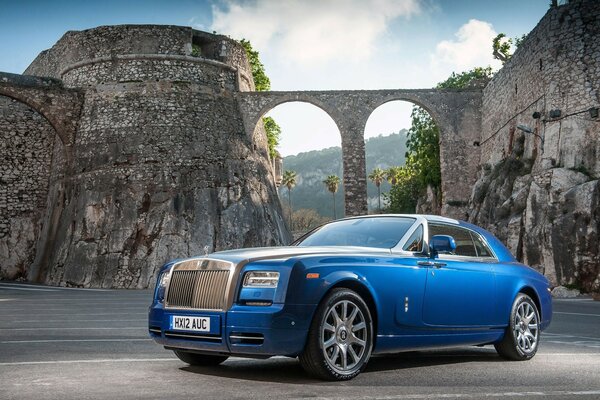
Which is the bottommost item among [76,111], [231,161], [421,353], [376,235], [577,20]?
[421,353]

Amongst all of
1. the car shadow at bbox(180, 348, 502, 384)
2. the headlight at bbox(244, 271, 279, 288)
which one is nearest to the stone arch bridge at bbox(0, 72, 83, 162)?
the car shadow at bbox(180, 348, 502, 384)

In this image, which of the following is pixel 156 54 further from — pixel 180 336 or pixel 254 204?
pixel 180 336

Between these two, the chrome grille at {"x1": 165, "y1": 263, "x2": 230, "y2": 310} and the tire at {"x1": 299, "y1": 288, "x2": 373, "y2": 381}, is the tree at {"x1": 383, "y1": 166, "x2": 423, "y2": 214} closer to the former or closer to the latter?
the chrome grille at {"x1": 165, "y1": 263, "x2": 230, "y2": 310}

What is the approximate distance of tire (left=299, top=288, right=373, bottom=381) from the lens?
5.79m

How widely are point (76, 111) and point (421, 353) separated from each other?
31.7 metres

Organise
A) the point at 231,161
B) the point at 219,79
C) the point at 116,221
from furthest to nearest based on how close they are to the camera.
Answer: the point at 219,79 → the point at 231,161 → the point at 116,221

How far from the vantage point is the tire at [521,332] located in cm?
770

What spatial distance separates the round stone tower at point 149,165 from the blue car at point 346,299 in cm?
2593

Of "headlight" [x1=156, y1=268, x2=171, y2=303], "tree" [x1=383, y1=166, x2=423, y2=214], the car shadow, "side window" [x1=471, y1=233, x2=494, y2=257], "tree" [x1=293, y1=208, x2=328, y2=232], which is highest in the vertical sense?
"tree" [x1=383, y1=166, x2=423, y2=214]

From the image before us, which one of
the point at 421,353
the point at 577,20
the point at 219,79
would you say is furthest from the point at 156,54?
the point at 421,353

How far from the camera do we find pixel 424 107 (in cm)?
3684

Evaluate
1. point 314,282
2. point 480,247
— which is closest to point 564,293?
point 480,247

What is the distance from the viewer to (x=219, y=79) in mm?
38031

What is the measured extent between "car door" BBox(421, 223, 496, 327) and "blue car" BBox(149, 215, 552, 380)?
11mm
